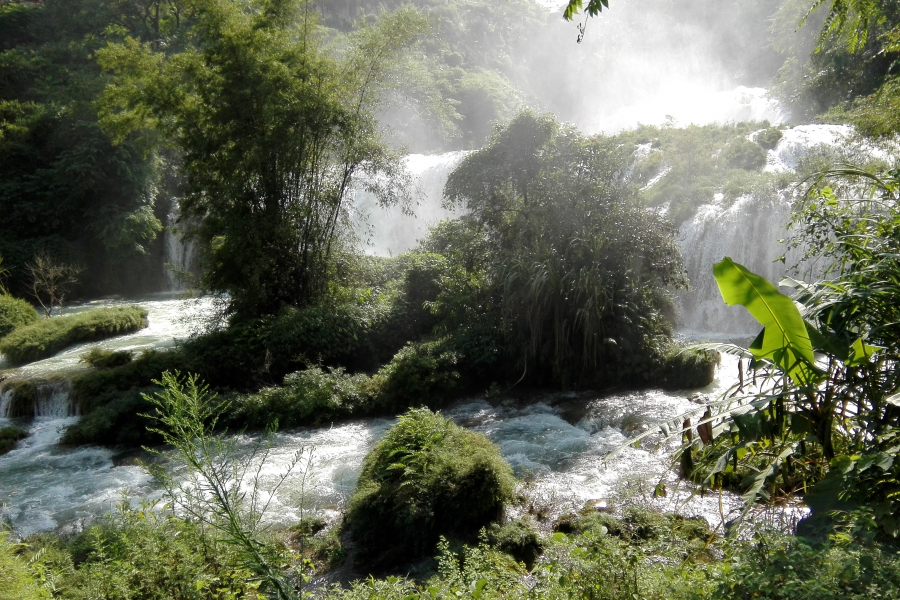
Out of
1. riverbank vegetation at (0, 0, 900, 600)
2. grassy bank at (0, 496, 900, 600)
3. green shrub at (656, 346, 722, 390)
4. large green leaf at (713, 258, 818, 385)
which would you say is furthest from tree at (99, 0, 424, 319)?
large green leaf at (713, 258, 818, 385)

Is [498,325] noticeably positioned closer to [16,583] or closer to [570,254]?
[570,254]

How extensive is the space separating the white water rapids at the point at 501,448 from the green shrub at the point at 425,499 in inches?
34.6

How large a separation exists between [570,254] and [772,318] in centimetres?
746

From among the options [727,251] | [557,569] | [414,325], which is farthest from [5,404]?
[727,251]

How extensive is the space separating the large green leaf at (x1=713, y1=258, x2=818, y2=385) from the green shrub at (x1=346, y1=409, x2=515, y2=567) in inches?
118

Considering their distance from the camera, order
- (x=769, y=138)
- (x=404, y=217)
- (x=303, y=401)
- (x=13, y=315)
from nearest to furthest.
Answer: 1. (x=303, y=401)
2. (x=13, y=315)
3. (x=769, y=138)
4. (x=404, y=217)

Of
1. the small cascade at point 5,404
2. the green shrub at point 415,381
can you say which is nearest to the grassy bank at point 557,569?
the green shrub at point 415,381

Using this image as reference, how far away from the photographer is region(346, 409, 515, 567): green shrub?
561 centimetres

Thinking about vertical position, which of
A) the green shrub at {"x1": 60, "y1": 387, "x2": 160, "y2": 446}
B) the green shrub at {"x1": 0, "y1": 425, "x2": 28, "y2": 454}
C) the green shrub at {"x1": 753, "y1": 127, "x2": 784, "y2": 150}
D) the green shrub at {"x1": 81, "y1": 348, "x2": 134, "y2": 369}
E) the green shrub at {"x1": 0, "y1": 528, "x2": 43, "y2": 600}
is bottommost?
the green shrub at {"x1": 0, "y1": 425, "x2": 28, "y2": 454}

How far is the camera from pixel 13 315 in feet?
50.1

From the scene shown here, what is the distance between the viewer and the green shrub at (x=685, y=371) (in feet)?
32.6

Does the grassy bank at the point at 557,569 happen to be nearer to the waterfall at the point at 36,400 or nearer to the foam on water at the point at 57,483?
the foam on water at the point at 57,483

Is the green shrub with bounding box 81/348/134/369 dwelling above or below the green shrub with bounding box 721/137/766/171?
below

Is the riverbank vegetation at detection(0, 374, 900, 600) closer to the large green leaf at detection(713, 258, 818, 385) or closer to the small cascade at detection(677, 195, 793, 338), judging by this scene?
the large green leaf at detection(713, 258, 818, 385)
